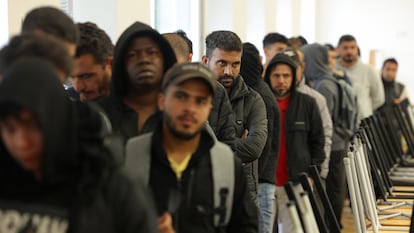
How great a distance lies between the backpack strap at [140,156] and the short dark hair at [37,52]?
560 mm

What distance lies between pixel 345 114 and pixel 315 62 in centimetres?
61

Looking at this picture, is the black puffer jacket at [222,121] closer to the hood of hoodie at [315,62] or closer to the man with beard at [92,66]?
the man with beard at [92,66]

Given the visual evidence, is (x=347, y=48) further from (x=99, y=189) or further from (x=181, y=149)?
(x=99, y=189)

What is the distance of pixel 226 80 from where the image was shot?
534cm

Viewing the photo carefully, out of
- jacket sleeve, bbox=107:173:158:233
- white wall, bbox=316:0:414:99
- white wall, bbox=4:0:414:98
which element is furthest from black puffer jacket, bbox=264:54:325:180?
white wall, bbox=316:0:414:99

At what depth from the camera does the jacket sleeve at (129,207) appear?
7.59 ft

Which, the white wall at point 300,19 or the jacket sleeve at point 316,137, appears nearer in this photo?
the white wall at point 300,19

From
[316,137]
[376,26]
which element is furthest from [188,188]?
[376,26]

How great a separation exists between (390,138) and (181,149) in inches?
238

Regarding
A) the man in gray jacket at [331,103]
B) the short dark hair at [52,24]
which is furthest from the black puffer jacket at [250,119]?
A: the man in gray jacket at [331,103]

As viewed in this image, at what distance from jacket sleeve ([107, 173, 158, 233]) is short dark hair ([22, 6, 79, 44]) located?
0.60 metres

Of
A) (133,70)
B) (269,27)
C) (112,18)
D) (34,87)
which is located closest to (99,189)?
(34,87)

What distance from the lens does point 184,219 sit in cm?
294

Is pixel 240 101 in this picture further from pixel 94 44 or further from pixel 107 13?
pixel 94 44
